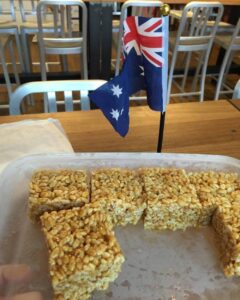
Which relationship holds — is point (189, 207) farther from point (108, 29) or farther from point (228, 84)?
point (228, 84)

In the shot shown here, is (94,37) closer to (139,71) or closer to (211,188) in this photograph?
(139,71)

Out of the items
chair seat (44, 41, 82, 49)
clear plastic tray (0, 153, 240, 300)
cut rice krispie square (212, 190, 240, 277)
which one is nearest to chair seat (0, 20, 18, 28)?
chair seat (44, 41, 82, 49)

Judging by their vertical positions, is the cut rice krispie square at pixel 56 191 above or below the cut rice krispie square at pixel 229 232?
above

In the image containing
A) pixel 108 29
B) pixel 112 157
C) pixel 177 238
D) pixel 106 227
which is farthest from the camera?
pixel 108 29

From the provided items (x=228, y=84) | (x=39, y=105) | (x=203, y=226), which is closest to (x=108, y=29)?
(x=39, y=105)

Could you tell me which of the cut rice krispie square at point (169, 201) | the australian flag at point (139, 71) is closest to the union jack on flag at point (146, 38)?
the australian flag at point (139, 71)

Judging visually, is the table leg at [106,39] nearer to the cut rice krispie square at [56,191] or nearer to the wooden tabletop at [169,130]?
the wooden tabletop at [169,130]

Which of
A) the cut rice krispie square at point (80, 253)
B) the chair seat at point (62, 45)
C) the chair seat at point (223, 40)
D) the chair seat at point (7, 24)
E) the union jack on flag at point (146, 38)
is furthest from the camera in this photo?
the chair seat at point (223, 40)
